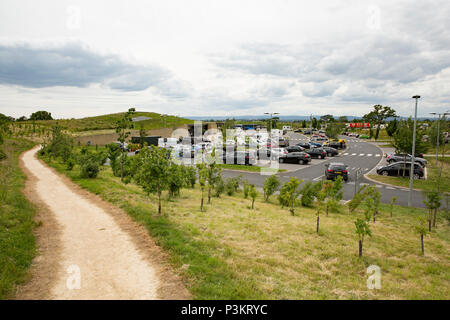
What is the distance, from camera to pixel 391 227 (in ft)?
40.8

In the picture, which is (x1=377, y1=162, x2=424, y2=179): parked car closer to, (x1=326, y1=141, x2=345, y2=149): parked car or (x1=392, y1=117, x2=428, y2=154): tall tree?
(x1=392, y1=117, x2=428, y2=154): tall tree

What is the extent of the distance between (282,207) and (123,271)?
10.7 metres

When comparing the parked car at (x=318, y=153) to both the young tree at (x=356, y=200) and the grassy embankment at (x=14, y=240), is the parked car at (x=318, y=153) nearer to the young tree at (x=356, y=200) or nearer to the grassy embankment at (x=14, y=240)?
the young tree at (x=356, y=200)

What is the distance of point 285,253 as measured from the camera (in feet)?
27.7

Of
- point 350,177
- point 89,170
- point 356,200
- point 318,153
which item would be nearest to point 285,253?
point 356,200

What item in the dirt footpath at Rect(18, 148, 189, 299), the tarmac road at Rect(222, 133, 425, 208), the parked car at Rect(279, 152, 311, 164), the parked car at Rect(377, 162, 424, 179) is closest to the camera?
the dirt footpath at Rect(18, 148, 189, 299)

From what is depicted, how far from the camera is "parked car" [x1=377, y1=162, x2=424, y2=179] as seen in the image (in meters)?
25.5

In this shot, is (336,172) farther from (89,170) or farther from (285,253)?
(89,170)

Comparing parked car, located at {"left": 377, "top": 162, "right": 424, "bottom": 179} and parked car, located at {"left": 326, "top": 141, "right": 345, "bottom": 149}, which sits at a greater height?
parked car, located at {"left": 326, "top": 141, "right": 345, "bottom": 149}

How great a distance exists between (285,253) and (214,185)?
9.83 m

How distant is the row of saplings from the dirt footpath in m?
2.09

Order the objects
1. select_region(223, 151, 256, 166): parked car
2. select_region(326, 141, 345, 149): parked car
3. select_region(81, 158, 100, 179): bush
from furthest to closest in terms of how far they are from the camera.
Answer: select_region(326, 141, 345, 149): parked car
select_region(223, 151, 256, 166): parked car
select_region(81, 158, 100, 179): bush

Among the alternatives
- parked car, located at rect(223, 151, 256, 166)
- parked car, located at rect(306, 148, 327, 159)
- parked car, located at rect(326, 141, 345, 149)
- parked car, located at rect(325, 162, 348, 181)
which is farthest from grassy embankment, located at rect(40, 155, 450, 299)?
parked car, located at rect(326, 141, 345, 149)

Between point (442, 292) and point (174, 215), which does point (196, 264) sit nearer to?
point (174, 215)
